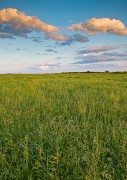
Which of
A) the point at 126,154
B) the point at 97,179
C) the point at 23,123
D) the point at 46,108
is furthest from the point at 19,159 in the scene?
the point at 46,108

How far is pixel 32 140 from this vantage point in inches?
234

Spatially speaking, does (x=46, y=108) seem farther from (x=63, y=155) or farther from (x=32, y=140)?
(x=63, y=155)

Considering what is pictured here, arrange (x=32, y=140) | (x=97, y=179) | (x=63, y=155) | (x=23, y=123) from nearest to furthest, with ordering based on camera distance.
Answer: (x=97, y=179) < (x=63, y=155) < (x=32, y=140) < (x=23, y=123)

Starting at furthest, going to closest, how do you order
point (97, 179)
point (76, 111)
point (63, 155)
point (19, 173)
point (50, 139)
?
point (76, 111), point (50, 139), point (63, 155), point (19, 173), point (97, 179)

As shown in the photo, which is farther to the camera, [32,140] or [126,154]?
[32,140]

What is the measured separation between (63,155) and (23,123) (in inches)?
110

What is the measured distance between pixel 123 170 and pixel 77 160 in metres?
0.77

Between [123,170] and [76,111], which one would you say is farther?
[76,111]

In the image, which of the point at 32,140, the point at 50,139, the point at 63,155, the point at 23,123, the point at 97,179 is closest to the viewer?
the point at 97,179

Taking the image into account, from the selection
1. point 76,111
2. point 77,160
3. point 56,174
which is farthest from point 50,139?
point 76,111

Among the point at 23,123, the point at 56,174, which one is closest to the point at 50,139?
the point at 56,174

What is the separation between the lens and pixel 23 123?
739 centimetres

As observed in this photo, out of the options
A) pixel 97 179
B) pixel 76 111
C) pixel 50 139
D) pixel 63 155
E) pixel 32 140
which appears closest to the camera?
pixel 97 179

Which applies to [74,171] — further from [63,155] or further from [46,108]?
[46,108]
